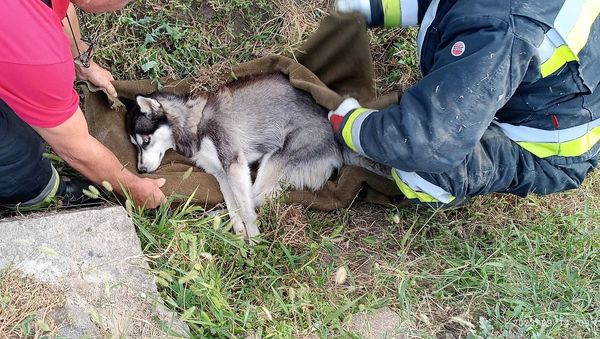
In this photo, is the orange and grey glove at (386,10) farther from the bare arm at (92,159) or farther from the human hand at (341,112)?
the bare arm at (92,159)

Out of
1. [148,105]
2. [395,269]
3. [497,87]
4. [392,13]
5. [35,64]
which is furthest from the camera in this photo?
[148,105]

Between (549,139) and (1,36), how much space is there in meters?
3.25

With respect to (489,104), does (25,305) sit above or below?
below

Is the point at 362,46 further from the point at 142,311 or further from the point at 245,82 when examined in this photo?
the point at 142,311

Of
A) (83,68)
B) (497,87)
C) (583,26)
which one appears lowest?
(83,68)

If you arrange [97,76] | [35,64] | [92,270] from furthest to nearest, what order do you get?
[97,76], [92,270], [35,64]

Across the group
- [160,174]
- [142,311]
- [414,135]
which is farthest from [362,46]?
[142,311]

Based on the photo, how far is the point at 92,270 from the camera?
120 inches

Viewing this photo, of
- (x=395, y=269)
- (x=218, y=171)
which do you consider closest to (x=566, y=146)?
(x=395, y=269)

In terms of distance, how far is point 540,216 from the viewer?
168 inches

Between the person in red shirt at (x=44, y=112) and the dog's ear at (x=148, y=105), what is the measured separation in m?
0.33

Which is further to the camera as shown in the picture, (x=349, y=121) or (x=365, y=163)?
(x=365, y=163)

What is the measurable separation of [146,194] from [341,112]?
62.8 inches

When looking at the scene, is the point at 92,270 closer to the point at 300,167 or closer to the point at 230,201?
the point at 230,201
